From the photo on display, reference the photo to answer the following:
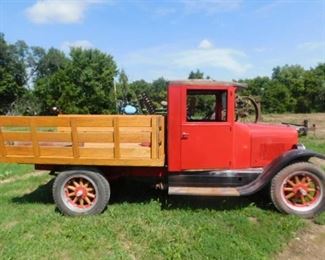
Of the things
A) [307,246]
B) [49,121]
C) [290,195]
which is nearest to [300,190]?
[290,195]

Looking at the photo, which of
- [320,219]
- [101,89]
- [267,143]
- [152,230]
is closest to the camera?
[152,230]

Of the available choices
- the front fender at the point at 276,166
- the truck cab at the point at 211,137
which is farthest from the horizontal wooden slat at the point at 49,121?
the front fender at the point at 276,166

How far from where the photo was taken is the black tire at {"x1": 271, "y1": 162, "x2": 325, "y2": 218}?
20.4ft

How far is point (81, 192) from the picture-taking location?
21.3 ft

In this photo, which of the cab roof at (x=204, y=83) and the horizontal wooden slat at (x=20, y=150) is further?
the horizontal wooden slat at (x=20, y=150)

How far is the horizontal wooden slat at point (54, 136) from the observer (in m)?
6.33

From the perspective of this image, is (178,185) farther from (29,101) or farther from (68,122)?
(29,101)

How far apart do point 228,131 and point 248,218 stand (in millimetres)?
1262

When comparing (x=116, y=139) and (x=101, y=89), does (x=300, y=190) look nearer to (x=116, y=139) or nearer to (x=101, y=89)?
(x=116, y=139)

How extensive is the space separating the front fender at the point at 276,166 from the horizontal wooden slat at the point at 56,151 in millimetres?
2573

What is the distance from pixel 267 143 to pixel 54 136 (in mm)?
3194

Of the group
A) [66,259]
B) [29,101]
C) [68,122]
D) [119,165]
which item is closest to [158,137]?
[119,165]

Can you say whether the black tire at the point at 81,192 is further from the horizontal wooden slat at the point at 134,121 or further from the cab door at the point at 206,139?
the cab door at the point at 206,139

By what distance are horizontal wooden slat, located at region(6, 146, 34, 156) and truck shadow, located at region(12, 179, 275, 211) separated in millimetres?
1119
